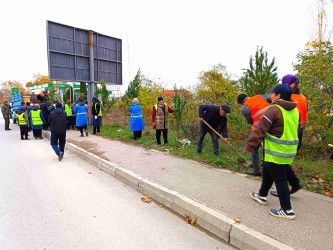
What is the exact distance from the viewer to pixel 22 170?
19.3ft

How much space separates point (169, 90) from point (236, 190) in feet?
32.2

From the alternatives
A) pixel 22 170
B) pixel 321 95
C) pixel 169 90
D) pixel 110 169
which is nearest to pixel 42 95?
pixel 169 90

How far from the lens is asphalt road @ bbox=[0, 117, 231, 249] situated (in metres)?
2.86

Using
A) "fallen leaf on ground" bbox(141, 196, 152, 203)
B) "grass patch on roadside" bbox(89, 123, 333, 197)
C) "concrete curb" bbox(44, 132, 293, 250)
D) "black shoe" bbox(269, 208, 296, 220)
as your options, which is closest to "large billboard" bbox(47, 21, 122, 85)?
"grass patch on roadside" bbox(89, 123, 333, 197)

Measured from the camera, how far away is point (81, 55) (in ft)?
44.4

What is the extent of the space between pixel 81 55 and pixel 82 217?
1209 centimetres

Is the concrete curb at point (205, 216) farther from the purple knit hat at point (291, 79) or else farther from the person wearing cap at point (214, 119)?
the purple knit hat at point (291, 79)

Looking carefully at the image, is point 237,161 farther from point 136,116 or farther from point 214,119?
point 136,116

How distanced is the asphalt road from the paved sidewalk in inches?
21.8

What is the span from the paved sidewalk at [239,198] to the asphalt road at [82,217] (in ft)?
1.82

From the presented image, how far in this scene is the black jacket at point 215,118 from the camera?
616 centimetres

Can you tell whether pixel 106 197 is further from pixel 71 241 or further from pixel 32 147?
A: pixel 32 147

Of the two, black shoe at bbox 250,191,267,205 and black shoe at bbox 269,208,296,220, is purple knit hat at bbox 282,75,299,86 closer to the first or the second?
black shoe at bbox 250,191,267,205

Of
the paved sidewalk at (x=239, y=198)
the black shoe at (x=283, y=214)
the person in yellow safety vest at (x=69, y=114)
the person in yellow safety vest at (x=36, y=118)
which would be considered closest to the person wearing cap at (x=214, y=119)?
the paved sidewalk at (x=239, y=198)
